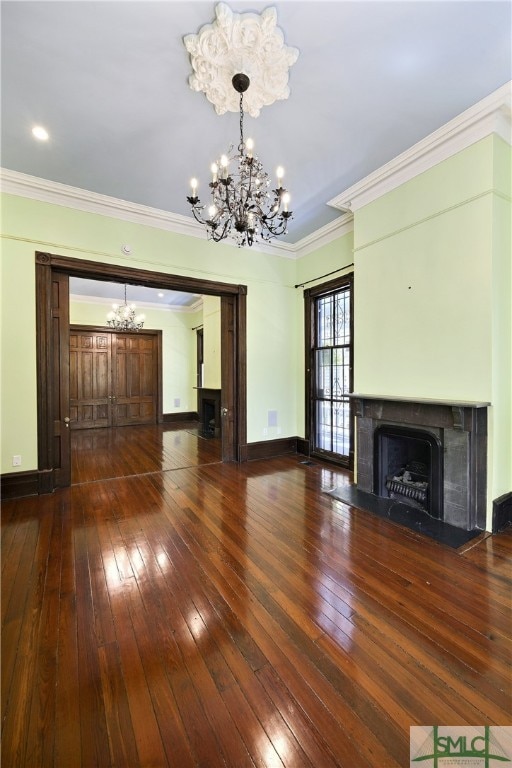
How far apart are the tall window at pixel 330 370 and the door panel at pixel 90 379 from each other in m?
5.82

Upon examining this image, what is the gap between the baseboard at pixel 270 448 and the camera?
5162 mm

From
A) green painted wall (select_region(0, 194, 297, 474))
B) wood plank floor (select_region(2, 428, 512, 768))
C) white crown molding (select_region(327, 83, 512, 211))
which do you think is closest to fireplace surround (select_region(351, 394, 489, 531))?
wood plank floor (select_region(2, 428, 512, 768))

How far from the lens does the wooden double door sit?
813 centimetres

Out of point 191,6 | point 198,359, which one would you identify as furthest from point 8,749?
point 198,359

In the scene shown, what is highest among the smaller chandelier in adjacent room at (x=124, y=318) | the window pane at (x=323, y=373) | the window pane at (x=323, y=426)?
the smaller chandelier in adjacent room at (x=124, y=318)

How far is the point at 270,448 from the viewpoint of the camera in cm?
536

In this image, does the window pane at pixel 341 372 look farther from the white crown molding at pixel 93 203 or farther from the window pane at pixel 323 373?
the white crown molding at pixel 93 203

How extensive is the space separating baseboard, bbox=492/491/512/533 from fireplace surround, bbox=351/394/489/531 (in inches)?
3.2

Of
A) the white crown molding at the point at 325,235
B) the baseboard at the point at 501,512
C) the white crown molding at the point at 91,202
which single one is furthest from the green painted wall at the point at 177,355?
the baseboard at the point at 501,512

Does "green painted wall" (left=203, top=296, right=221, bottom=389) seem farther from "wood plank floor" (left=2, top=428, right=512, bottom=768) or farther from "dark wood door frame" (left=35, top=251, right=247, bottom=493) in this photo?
"wood plank floor" (left=2, top=428, right=512, bottom=768)

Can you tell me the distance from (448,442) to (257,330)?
10.7 feet

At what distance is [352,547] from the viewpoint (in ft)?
8.39

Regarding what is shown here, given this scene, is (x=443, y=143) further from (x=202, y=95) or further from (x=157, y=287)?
(x=157, y=287)

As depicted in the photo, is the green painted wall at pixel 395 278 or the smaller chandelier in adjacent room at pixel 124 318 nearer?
the green painted wall at pixel 395 278
